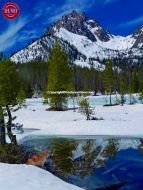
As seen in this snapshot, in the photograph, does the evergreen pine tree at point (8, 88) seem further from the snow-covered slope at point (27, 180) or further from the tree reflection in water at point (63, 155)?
the snow-covered slope at point (27, 180)

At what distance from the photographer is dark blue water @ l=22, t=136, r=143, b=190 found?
20359 millimetres

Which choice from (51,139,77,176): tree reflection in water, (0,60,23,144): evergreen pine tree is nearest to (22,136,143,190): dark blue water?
(51,139,77,176): tree reflection in water

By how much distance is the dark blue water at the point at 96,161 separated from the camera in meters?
20.4

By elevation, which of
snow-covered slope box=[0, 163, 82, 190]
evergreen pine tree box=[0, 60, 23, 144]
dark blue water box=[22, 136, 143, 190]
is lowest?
dark blue water box=[22, 136, 143, 190]

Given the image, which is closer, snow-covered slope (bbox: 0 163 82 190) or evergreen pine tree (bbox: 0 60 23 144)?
snow-covered slope (bbox: 0 163 82 190)

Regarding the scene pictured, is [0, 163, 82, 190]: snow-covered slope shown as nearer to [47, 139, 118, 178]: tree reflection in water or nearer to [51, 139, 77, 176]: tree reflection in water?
[47, 139, 118, 178]: tree reflection in water

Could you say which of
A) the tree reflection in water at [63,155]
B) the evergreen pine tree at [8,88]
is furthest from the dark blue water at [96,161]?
the evergreen pine tree at [8,88]

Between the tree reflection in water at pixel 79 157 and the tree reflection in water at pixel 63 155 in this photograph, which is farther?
the tree reflection in water at pixel 63 155

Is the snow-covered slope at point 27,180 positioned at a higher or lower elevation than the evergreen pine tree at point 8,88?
lower

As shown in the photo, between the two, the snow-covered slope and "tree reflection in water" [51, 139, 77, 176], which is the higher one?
the snow-covered slope

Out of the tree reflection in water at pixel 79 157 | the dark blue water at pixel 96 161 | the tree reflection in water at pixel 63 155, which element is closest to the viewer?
the dark blue water at pixel 96 161

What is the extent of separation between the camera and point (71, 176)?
21.5 meters

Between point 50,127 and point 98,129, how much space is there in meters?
5.51

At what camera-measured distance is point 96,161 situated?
2600cm
